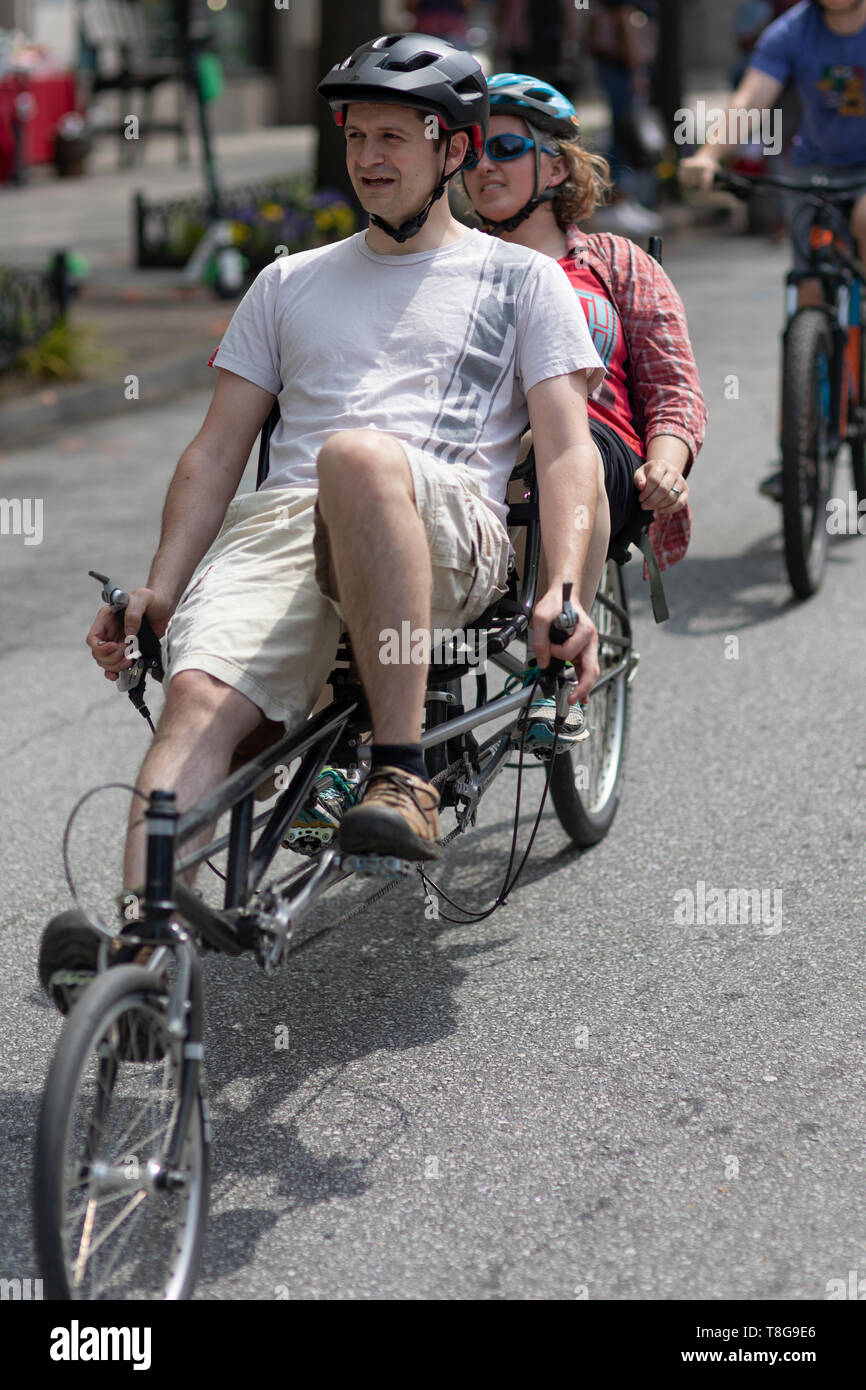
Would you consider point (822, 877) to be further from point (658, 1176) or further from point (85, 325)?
point (85, 325)

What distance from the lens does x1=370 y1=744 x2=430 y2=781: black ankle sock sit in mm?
3076

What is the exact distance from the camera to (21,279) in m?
10.8

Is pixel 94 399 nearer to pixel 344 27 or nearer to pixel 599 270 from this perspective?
pixel 344 27

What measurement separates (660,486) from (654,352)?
1.54 feet

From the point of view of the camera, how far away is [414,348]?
350 centimetres

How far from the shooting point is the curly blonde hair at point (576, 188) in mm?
4285

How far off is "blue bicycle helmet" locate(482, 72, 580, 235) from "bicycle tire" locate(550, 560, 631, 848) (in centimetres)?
84

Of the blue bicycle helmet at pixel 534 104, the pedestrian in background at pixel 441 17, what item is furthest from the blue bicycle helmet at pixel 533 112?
the pedestrian in background at pixel 441 17

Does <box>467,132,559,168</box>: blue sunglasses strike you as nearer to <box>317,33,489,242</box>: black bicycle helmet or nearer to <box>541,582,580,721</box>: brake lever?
<box>317,33,489,242</box>: black bicycle helmet

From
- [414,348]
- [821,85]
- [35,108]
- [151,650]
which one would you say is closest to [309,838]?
[151,650]

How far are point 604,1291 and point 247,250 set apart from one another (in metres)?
11.8

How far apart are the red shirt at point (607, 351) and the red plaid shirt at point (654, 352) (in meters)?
0.02

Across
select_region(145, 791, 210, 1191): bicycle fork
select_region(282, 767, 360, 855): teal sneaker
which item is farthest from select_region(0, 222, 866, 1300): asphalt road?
select_region(282, 767, 360, 855): teal sneaker
